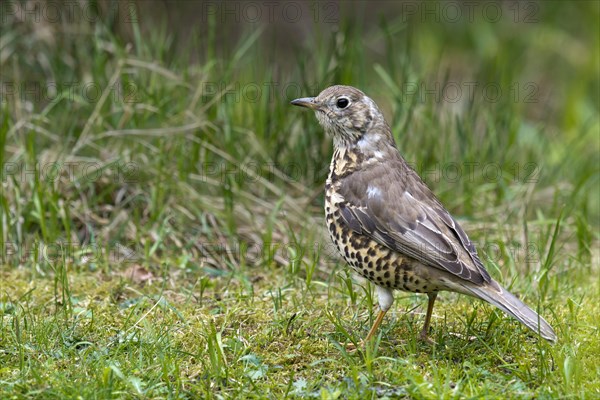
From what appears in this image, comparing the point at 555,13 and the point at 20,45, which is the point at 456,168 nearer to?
the point at 20,45

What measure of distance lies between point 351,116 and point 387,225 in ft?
2.73

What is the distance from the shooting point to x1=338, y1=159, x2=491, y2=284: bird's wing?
461 cm

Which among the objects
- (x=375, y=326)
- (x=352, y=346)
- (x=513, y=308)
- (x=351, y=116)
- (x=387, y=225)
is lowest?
(x=352, y=346)

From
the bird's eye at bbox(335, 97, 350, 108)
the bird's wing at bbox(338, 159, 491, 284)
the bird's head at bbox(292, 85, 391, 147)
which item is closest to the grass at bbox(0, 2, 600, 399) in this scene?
the bird's wing at bbox(338, 159, 491, 284)

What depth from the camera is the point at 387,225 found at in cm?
483

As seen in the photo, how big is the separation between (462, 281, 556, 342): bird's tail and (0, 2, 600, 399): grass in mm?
93

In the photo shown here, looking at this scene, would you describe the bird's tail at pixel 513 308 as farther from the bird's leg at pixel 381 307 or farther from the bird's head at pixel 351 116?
the bird's head at pixel 351 116

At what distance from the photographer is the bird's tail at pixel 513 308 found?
4.35m

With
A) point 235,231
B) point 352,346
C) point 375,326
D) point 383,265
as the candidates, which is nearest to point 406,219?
point 383,265

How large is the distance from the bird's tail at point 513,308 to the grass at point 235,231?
0.09 m

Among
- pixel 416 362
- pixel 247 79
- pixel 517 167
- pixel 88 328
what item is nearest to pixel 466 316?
pixel 416 362

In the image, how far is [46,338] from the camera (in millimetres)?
4543

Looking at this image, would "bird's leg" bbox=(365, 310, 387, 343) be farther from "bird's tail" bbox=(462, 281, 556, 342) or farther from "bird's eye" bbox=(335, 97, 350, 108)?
"bird's eye" bbox=(335, 97, 350, 108)

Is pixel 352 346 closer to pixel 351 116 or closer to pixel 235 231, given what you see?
pixel 351 116
